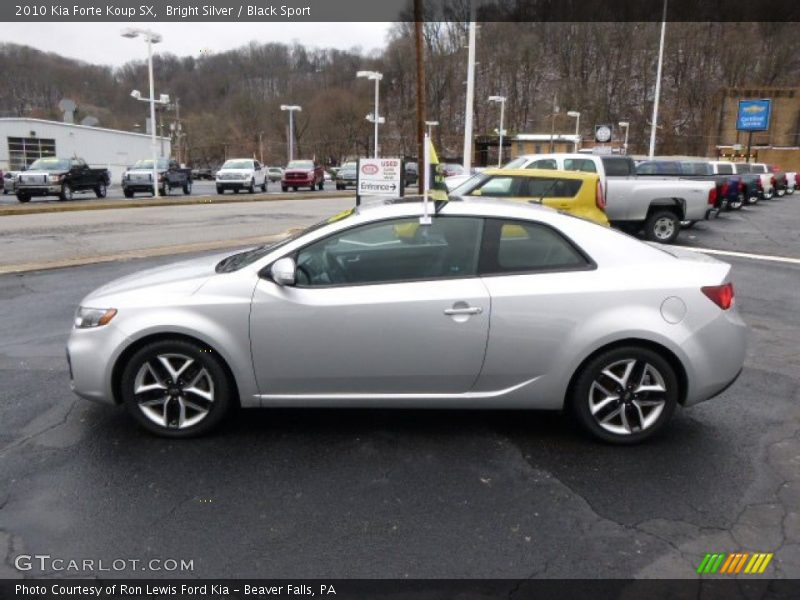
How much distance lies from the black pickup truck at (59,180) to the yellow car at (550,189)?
2108 centimetres

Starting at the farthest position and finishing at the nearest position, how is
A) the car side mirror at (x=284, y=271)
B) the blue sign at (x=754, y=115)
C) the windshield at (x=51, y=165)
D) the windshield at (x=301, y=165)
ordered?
1. the blue sign at (x=754, y=115)
2. the windshield at (x=301, y=165)
3. the windshield at (x=51, y=165)
4. the car side mirror at (x=284, y=271)

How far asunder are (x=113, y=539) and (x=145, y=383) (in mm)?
1176

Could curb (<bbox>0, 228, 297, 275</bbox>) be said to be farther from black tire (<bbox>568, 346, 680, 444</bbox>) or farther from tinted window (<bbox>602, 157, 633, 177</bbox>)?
tinted window (<bbox>602, 157, 633, 177</bbox>)

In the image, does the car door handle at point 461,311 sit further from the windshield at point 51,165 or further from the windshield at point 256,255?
the windshield at point 51,165

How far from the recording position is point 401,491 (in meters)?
3.49

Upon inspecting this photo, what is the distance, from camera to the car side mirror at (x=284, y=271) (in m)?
3.80

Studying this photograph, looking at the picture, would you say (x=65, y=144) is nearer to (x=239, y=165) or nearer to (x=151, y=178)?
(x=239, y=165)

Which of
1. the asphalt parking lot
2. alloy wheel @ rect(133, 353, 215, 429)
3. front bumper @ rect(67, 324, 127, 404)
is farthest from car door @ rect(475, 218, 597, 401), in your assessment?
front bumper @ rect(67, 324, 127, 404)

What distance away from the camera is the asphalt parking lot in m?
2.94

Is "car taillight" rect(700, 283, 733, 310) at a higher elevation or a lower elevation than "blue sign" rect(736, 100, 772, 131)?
lower

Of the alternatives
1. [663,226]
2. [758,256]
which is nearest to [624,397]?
[758,256]

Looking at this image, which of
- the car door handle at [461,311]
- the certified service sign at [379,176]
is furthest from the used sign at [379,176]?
the car door handle at [461,311]

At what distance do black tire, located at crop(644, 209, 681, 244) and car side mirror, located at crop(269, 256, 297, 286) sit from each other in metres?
12.4

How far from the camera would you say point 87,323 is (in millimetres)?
4016
